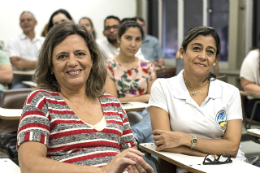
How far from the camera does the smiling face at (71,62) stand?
1.42 meters

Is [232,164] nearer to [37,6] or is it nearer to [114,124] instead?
[114,124]

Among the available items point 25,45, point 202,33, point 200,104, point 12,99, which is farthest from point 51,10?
point 200,104

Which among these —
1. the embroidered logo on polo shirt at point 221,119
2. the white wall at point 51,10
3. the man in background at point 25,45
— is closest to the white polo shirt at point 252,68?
the embroidered logo on polo shirt at point 221,119

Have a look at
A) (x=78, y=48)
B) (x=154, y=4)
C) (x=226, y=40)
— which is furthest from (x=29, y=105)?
(x=154, y=4)

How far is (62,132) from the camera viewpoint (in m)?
1.33

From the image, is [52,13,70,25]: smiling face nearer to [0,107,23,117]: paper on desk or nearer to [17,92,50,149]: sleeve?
[0,107,23,117]: paper on desk

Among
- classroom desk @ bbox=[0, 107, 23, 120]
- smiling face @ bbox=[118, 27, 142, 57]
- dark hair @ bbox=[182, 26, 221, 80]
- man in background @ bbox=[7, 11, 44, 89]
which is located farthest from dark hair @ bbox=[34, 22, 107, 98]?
man in background @ bbox=[7, 11, 44, 89]

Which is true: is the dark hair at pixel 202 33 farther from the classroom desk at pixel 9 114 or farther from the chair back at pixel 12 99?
the chair back at pixel 12 99

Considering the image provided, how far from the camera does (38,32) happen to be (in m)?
6.16

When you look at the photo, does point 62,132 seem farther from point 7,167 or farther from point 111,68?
point 111,68

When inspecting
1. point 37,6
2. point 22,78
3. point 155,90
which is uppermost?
point 37,6

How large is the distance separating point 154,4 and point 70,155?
19.5 feet

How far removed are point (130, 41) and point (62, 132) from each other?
1975 millimetres

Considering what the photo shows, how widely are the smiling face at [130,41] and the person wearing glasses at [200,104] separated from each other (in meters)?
1.20
